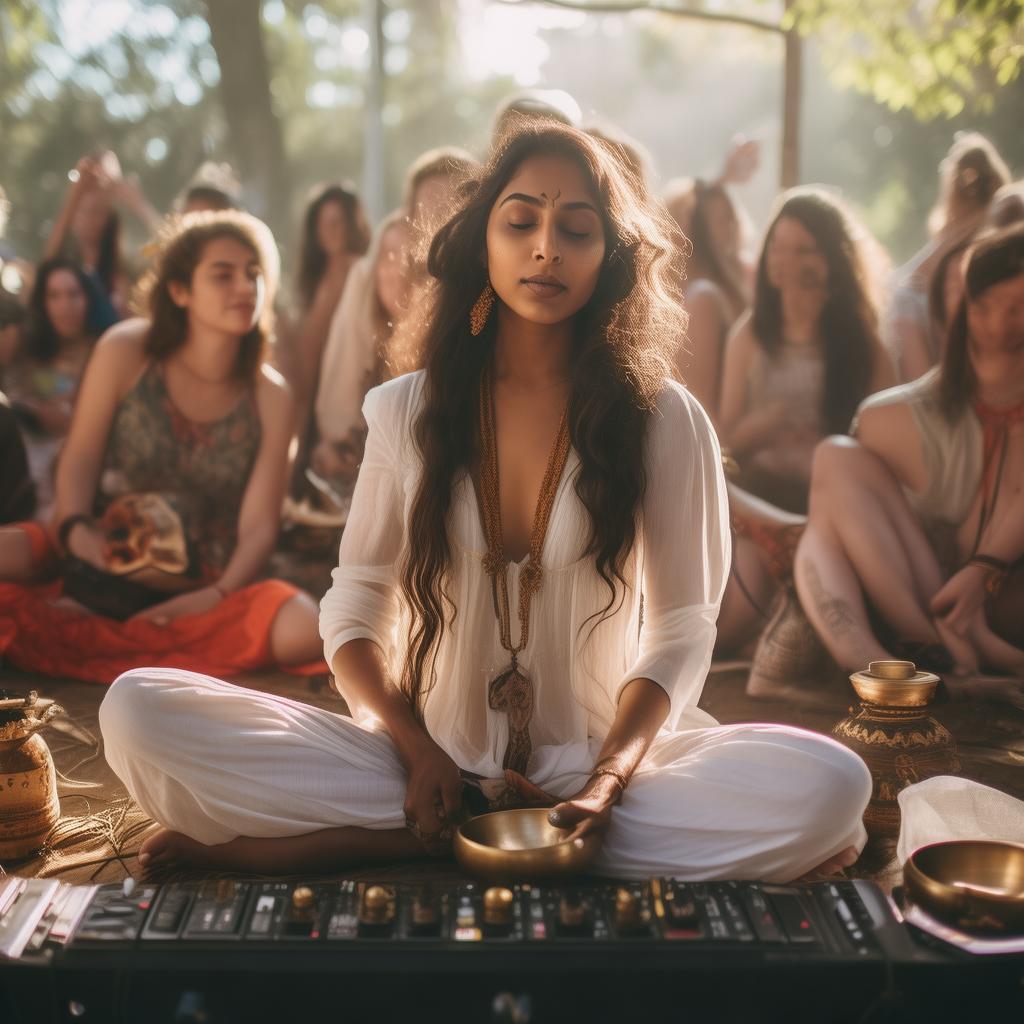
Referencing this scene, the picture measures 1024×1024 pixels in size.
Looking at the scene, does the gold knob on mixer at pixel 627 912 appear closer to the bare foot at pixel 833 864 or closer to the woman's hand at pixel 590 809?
the woman's hand at pixel 590 809

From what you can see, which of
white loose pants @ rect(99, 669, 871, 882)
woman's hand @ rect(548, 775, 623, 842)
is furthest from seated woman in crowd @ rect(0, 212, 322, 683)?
woman's hand @ rect(548, 775, 623, 842)

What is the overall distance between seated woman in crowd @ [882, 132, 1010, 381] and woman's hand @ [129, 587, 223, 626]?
316 centimetres

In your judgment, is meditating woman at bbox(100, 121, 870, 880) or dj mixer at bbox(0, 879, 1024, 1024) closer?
dj mixer at bbox(0, 879, 1024, 1024)

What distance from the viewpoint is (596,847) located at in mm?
2625

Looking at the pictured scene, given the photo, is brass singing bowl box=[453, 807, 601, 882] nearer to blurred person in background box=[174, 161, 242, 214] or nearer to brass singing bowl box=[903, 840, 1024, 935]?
brass singing bowl box=[903, 840, 1024, 935]

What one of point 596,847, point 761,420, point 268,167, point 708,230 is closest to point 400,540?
point 596,847

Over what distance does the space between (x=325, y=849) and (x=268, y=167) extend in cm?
1148

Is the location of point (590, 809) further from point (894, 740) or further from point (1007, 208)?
point (1007, 208)

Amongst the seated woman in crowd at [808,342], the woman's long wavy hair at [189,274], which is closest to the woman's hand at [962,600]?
the seated woman in crowd at [808,342]

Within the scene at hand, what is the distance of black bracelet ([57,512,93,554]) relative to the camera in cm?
525

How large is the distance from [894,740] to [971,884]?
94cm

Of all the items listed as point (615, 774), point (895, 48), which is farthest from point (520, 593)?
point (895, 48)

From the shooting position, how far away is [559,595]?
3047 mm

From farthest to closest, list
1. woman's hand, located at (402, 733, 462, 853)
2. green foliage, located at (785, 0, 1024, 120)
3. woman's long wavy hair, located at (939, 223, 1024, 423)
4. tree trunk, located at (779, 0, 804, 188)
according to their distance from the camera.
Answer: tree trunk, located at (779, 0, 804, 188), green foliage, located at (785, 0, 1024, 120), woman's long wavy hair, located at (939, 223, 1024, 423), woman's hand, located at (402, 733, 462, 853)
